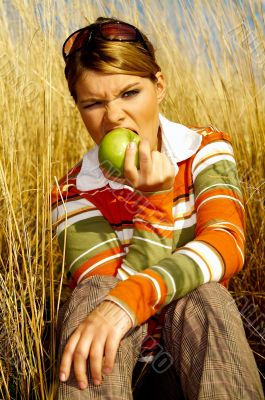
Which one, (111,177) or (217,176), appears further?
(111,177)

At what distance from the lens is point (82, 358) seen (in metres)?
1.20

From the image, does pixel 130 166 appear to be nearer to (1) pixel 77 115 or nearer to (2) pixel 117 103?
(2) pixel 117 103

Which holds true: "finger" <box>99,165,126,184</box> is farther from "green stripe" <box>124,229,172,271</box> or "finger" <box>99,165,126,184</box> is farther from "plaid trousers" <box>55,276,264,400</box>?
"plaid trousers" <box>55,276,264,400</box>

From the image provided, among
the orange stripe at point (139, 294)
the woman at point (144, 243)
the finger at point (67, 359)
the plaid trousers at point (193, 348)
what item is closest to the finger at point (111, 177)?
the woman at point (144, 243)

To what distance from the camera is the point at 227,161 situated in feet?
5.33

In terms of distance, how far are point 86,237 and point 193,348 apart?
0.51m

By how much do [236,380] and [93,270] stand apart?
1.78ft

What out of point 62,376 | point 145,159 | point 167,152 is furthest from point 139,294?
point 167,152

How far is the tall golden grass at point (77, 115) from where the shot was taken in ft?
6.39

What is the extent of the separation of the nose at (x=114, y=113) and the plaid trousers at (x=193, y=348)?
1.49 feet

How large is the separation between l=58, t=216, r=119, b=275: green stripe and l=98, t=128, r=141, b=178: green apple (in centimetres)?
18

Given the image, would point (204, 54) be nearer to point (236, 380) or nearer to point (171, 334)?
point (171, 334)

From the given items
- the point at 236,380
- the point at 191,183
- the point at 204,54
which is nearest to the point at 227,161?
the point at 191,183

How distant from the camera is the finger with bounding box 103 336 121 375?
120 cm
